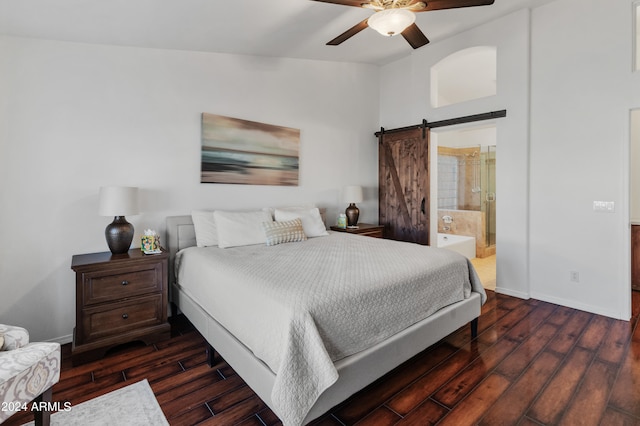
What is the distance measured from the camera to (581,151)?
10.8ft

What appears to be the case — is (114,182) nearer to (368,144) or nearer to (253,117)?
(253,117)

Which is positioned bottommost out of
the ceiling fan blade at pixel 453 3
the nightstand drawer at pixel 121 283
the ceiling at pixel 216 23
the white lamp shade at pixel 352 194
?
the nightstand drawer at pixel 121 283

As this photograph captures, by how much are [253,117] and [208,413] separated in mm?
3022

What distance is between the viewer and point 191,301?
2.71m

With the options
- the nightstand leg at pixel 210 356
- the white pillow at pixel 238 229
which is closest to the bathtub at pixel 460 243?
the white pillow at pixel 238 229

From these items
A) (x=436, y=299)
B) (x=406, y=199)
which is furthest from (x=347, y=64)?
(x=436, y=299)

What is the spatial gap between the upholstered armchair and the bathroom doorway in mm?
4815

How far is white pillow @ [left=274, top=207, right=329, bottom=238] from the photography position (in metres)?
3.65

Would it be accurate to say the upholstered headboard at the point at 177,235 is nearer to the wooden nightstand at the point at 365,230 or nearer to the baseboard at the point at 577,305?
the wooden nightstand at the point at 365,230

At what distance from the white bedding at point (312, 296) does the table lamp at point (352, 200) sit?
1628 millimetres

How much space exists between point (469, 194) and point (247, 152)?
4.67 meters

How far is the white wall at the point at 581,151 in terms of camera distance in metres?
3.08

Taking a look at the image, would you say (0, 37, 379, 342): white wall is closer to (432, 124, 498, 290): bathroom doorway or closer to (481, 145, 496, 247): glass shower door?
(432, 124, 498, 290): bathroom doorway

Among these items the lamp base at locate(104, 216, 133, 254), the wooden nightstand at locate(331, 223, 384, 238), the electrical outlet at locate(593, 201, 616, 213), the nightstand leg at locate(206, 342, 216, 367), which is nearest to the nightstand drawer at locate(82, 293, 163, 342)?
the lamp base at locate(104, 216, 133, 254)
